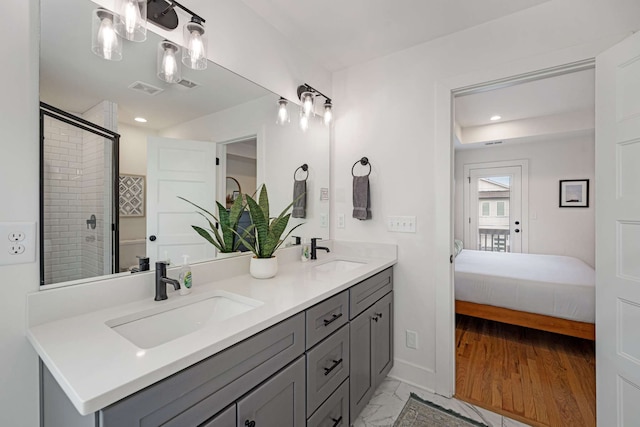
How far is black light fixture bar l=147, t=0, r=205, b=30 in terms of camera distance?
3.86 ft

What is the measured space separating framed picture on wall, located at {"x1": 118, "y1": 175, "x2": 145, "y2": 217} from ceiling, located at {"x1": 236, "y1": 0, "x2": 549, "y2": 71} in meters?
1.17

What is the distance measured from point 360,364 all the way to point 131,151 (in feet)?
5.03

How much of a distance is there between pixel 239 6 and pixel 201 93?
57 centimetres

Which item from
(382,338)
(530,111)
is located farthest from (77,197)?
(530,111)

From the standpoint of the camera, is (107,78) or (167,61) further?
(167,61)

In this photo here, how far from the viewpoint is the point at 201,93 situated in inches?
55.9

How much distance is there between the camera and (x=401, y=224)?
6.61 ft

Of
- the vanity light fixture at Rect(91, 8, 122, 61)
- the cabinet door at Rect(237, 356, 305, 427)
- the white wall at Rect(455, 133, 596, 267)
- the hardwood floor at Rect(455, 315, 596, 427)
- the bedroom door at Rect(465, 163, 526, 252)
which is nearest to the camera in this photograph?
the cabinet door at Rect(237, 356, 305, 427)

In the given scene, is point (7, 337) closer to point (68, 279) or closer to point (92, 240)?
point (68, 279)

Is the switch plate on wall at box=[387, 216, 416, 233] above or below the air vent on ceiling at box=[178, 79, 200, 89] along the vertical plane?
below

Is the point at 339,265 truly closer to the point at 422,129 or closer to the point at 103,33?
the point at 422,129

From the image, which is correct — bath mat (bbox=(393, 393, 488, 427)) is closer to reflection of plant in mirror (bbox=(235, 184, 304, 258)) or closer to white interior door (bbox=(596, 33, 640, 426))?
white interior door (bbox=(596, 33, 640, 426))

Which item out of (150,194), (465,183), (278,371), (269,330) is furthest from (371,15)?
(465,183)

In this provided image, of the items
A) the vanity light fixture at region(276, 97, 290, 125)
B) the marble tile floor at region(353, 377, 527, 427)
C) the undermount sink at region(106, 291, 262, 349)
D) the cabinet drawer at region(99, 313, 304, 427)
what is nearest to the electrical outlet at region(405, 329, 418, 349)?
the marble tile floor at region(353, 377, 527, 427)
